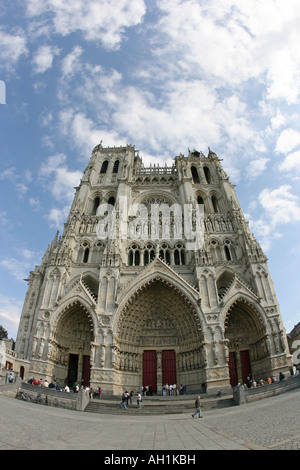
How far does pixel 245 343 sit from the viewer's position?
19.3 meters

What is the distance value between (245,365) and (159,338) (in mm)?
6776

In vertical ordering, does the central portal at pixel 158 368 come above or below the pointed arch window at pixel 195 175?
below

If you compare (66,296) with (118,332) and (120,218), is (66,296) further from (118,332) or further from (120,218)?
(120,218)

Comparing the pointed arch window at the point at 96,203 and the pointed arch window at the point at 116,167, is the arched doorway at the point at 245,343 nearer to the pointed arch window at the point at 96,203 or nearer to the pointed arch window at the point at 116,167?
the pointed arch window at the point at 96,203

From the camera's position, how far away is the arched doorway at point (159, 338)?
1819cm

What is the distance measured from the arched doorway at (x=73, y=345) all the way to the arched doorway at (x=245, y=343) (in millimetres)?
10921

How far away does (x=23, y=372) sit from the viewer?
16.4 metres

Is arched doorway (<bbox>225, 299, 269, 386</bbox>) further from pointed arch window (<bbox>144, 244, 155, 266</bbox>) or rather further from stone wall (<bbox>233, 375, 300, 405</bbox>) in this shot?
pointed arch window (<bbox>144, 244, 155, 266</bbox>)

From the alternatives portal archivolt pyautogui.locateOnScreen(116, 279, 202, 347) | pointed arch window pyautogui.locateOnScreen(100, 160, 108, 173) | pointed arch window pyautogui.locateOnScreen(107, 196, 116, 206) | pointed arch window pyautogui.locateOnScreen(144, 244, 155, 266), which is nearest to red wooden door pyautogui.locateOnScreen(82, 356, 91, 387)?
portal archivolt pyautogui.locateOnScreen(116, 279, 202, 347)

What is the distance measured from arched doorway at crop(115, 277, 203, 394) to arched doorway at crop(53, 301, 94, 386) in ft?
9.94

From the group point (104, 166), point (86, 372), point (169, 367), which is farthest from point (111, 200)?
point (169, 367)

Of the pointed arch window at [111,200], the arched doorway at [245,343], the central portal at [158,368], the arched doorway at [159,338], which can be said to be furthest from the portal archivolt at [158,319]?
the pointed arch window at [111,200]
